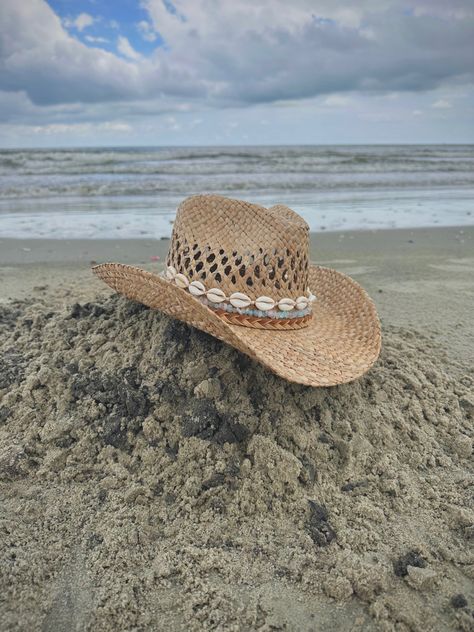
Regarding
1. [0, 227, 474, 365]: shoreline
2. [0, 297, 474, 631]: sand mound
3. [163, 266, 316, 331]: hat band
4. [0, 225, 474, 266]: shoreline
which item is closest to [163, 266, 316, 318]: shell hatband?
[163, 266, 316, 331]: hat band

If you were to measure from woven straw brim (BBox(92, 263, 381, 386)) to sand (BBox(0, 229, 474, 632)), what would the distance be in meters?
0.18

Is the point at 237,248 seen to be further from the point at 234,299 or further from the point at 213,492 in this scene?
the point at 213,492

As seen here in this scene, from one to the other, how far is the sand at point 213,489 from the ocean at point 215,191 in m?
5.02

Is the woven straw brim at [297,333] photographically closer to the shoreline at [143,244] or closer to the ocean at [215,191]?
the shoreline at [143,244]

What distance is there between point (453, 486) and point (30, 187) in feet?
41.6

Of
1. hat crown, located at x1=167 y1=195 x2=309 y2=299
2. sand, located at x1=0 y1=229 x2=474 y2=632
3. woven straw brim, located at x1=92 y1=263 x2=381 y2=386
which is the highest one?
hat crown, located at x1=167 y1=195 x2=309 y2=299

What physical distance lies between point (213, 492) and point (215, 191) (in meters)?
12.1

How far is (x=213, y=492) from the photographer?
2010mm

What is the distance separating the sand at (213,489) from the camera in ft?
5.53

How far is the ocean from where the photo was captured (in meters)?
8.22

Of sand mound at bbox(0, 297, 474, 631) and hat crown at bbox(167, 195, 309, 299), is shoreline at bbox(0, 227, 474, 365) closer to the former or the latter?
sand mound at bbox(0, 297, 474, 631)

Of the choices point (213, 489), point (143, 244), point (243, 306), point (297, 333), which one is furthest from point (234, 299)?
point (143, 244)

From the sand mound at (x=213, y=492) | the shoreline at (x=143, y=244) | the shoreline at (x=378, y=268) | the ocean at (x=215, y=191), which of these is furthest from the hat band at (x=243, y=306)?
the ocean at (x=215, y=191)

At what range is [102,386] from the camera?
2.35 m
